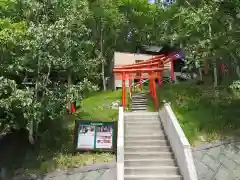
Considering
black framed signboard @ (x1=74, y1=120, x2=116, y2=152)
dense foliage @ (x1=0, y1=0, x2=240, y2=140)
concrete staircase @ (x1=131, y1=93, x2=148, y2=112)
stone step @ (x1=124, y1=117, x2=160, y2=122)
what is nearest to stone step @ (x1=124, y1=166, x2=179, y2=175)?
black framed signboard @ (x1=74, y1=120, x2=116, y2=152)

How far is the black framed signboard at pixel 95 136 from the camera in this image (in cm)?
1143

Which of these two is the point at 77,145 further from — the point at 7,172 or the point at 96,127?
the point at 7,172

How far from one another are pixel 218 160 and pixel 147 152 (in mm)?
2197

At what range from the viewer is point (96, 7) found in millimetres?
23656

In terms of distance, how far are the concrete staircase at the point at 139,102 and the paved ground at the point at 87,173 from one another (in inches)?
327

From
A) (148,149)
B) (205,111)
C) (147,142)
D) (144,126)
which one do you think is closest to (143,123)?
(144,126)

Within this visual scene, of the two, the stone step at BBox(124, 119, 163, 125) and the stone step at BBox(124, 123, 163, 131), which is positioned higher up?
the stone step at BBox(124, 119, 163, 125)

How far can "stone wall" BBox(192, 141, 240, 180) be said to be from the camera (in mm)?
9703

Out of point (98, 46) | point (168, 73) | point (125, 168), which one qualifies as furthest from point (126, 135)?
point (168, 73)

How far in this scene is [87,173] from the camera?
10164 millimetres

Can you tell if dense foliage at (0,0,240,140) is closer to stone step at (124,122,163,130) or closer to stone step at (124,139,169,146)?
stone step at (124,122,163,130)

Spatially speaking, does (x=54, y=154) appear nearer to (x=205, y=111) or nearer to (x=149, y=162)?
(x=149, y=162)

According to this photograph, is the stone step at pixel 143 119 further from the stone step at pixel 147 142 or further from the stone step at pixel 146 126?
the stone step at pixel 147 142

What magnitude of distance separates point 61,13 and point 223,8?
6.15 m
